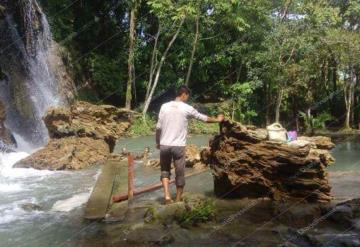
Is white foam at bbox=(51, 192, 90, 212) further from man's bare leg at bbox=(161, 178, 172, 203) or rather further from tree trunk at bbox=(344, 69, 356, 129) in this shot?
tree trunk at bbox=(344, 69, 356, 129)

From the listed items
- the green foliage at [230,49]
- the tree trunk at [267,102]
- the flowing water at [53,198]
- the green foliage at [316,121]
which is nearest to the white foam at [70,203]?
the flowing water at [53,198]

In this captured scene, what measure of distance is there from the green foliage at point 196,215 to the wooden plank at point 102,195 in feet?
4.16

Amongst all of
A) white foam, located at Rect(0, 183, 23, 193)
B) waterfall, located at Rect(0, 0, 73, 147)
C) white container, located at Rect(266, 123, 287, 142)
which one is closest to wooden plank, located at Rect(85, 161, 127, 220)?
white foam, located at Rect(0, 183, 23, 193)

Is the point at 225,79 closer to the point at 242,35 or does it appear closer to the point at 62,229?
the point at 242,35

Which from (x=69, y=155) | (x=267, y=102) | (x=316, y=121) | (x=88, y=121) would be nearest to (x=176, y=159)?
(x=69, y=155)

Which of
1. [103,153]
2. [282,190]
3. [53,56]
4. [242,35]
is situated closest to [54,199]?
[282,190]

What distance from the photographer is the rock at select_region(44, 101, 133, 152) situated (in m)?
14.5

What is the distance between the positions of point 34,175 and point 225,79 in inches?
893

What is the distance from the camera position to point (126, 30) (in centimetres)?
3108

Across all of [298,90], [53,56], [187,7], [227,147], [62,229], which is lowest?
[62,229]

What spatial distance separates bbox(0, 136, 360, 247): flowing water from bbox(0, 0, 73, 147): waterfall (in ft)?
16.4

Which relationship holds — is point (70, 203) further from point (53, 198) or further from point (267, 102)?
point (267, 102)

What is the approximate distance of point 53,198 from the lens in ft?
29.9

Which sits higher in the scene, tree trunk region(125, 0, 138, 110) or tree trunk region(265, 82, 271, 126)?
tree trunk region(125, 0, 138, 110)
